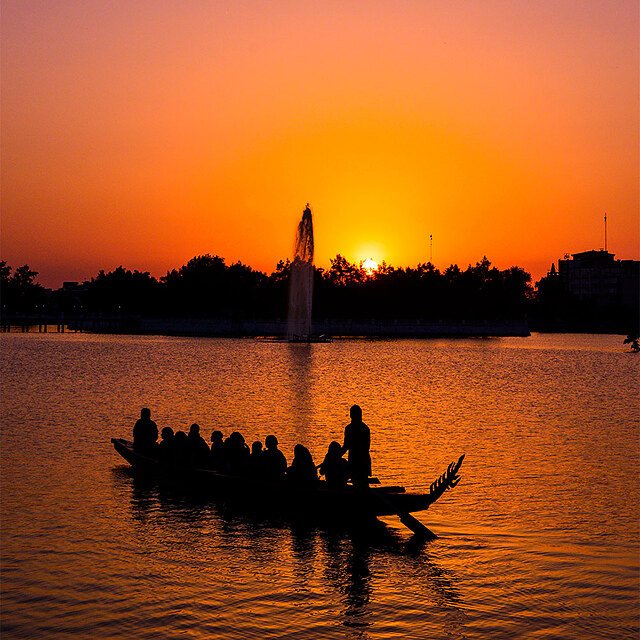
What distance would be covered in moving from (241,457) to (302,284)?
132819mm

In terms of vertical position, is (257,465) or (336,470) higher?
(336,470)

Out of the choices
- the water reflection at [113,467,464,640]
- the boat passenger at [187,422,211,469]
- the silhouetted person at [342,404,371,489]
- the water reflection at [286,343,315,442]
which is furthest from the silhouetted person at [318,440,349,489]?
the water reflection at [286,343,315,442]

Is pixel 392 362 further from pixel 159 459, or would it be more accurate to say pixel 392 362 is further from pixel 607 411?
pixel 159 459

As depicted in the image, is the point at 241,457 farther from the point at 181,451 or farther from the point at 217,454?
the point at 181,451

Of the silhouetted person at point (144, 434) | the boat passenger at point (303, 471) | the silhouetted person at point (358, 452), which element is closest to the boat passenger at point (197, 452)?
the silhouetted person at point (144, 434)

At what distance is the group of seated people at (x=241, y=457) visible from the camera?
783 inches

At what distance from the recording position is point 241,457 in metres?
21.9

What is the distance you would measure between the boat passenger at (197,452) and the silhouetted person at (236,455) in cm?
113

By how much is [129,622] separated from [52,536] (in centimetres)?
593

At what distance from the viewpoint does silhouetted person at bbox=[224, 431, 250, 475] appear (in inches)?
859

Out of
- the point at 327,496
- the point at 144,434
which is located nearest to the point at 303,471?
the point at 327,496

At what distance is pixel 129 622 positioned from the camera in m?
14.4

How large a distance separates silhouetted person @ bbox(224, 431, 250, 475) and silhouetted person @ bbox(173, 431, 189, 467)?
1723mm

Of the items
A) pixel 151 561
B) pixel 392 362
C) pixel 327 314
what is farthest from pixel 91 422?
pixel 327 314
